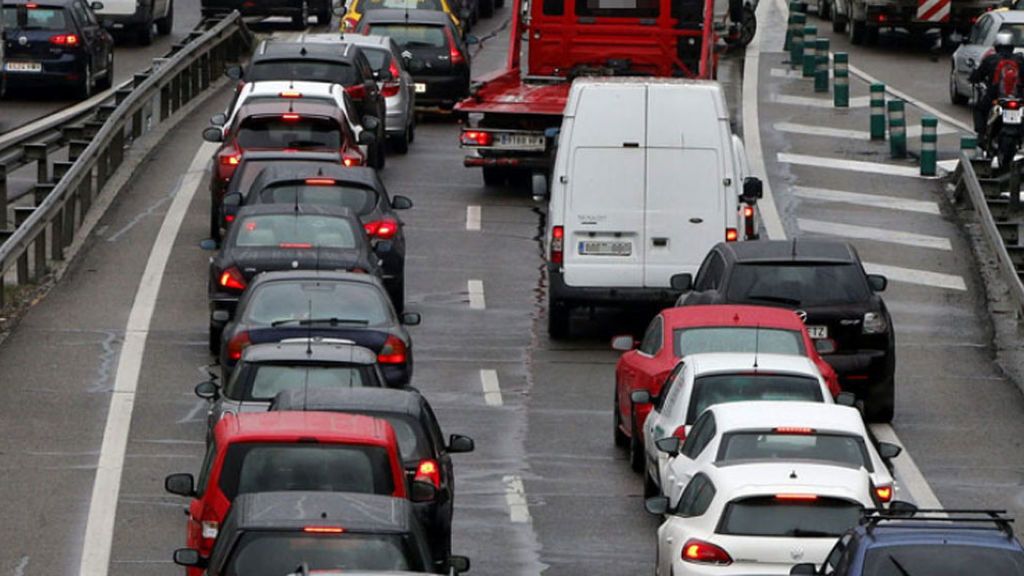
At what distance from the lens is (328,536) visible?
1342 centimetres

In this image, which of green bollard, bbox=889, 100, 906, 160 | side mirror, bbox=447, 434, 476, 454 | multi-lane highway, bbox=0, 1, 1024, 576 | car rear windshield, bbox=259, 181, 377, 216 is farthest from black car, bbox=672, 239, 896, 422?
green bollard, bbox=889, 100, 906, 160

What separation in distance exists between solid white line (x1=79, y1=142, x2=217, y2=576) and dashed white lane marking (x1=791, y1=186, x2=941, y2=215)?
24.9ft

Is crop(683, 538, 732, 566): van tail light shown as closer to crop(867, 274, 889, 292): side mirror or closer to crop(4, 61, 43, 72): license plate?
crop(867, 274, 889, 292): side mirror

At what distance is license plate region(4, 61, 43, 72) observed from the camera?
42406mm

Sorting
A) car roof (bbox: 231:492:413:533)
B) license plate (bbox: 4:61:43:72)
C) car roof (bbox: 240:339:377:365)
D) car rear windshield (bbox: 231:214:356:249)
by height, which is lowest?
license plate (bbox: 4:61:43:72)

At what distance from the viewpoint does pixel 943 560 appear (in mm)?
12938

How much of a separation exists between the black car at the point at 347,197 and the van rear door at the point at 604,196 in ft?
5.53

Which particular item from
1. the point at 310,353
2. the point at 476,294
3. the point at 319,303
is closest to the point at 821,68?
the point at 476,294

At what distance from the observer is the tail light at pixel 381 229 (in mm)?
27297

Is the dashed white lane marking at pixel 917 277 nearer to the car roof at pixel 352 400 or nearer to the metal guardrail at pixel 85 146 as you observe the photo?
the metal guardrail at pixel 85 146

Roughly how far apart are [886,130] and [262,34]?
16172 mm

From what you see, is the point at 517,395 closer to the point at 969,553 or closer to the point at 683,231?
the point at 683,231

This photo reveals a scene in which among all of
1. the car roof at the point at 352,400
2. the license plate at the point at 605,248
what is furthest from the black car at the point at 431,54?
the car roof at the point at 352,400

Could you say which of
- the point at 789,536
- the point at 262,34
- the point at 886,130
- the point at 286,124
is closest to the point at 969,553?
the point at 789,536
